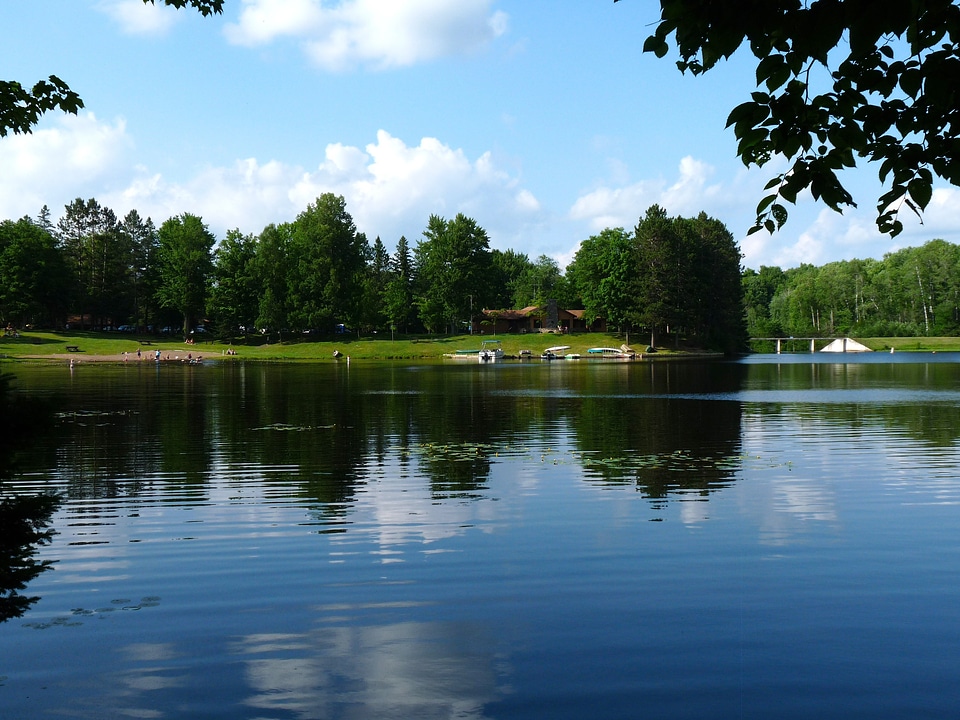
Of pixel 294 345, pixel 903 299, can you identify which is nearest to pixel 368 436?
pixel 294 345

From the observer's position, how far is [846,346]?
6757 inches

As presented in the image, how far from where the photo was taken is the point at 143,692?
7867 millimetres

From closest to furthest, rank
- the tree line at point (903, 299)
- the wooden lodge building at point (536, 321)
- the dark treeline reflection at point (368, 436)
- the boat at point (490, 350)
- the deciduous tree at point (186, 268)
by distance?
the dark treeline reflection at point (368, 436)
the boat at point (490, 350)
the deciduous tree at point (186, 268)
the wooden lodge building at point (536, 321)
the tree line at point (903, 299)

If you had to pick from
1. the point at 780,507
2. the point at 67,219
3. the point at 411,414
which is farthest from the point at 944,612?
the point at 67,219

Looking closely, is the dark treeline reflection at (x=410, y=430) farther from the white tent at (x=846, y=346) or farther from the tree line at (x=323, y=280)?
the white tent at (x=846, y=346)

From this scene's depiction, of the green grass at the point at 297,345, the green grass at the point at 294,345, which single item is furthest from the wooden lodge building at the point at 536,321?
the green grass at the point at 294,345

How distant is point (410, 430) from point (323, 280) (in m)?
117

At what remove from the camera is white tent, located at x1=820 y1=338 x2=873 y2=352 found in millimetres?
170875

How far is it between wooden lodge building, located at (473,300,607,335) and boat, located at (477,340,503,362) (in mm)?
19503

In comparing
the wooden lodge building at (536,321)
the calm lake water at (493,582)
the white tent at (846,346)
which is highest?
the wooden lodge building at (536,321)

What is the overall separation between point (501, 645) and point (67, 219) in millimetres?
182314

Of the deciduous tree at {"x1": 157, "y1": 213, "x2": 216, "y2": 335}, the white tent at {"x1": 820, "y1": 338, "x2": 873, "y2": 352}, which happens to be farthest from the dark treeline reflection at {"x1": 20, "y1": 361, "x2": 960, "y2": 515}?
the white tent at {"x1": 820, "y1": 338, "x2": 873, "y2": 352}

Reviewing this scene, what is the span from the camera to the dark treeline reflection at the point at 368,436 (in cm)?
2117

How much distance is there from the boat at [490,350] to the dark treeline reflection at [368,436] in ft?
198
